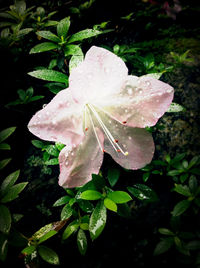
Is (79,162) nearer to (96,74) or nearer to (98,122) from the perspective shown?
(98,122)

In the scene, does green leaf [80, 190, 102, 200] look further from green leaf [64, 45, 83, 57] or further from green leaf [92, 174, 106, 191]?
green leaf [64, 45, 83, 57]

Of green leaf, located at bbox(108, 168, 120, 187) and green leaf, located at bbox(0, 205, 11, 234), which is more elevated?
green leaf, located at bbox(0, 205, 11, 234)

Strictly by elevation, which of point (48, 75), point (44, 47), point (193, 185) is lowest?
point (193, 185)

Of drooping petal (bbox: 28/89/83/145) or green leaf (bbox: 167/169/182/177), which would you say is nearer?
drooping petal (bbox: 28/89/83/145)

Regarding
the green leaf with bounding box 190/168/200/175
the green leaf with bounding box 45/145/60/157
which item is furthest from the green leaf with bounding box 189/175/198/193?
the green leaf with bounding box 45/145/60/157

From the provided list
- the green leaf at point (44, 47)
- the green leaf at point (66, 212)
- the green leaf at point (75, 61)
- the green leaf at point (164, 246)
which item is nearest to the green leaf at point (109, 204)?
the green leaf at point (66, 212)

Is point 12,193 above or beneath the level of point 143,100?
beneath

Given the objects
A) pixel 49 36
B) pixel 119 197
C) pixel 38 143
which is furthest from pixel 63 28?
pixel 119 197
